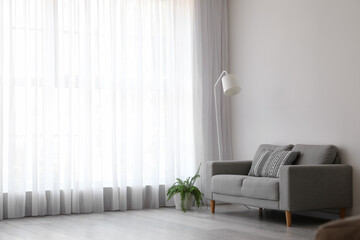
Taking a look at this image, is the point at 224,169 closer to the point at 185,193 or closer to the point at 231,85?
the point at 185,193

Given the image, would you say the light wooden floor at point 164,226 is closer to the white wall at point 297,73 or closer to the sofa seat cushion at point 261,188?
the sofa seat cushion at point 261,188

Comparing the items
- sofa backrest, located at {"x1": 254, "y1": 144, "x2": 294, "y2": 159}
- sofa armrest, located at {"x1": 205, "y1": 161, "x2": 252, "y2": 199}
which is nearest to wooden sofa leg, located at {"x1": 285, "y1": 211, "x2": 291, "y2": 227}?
sofa backrest, located at {"x1": 254, "y1": 144, "x2": 294, "y2": 159}

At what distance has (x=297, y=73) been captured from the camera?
5.76 metres

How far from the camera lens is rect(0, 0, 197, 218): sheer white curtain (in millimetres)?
5668

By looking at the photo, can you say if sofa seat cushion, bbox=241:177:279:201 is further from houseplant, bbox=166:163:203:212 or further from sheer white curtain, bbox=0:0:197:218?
sheer white curtain, bbox=0:0:197:218

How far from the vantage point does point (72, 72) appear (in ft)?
19.6

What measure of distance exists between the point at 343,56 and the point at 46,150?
3.24m

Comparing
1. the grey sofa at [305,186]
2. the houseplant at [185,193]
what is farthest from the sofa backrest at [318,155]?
the houseplant at [185,193]

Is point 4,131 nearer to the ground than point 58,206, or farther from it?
farther from it

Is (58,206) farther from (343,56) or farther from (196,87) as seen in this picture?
(343,56)

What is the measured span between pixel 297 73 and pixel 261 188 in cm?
148

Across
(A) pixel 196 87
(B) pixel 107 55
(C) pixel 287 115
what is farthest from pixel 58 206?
(C) pixel 287 115

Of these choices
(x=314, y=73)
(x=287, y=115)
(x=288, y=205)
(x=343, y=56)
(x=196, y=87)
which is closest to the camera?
(x=288, y=205)

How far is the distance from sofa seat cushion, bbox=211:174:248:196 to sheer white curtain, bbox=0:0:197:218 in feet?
2.99
